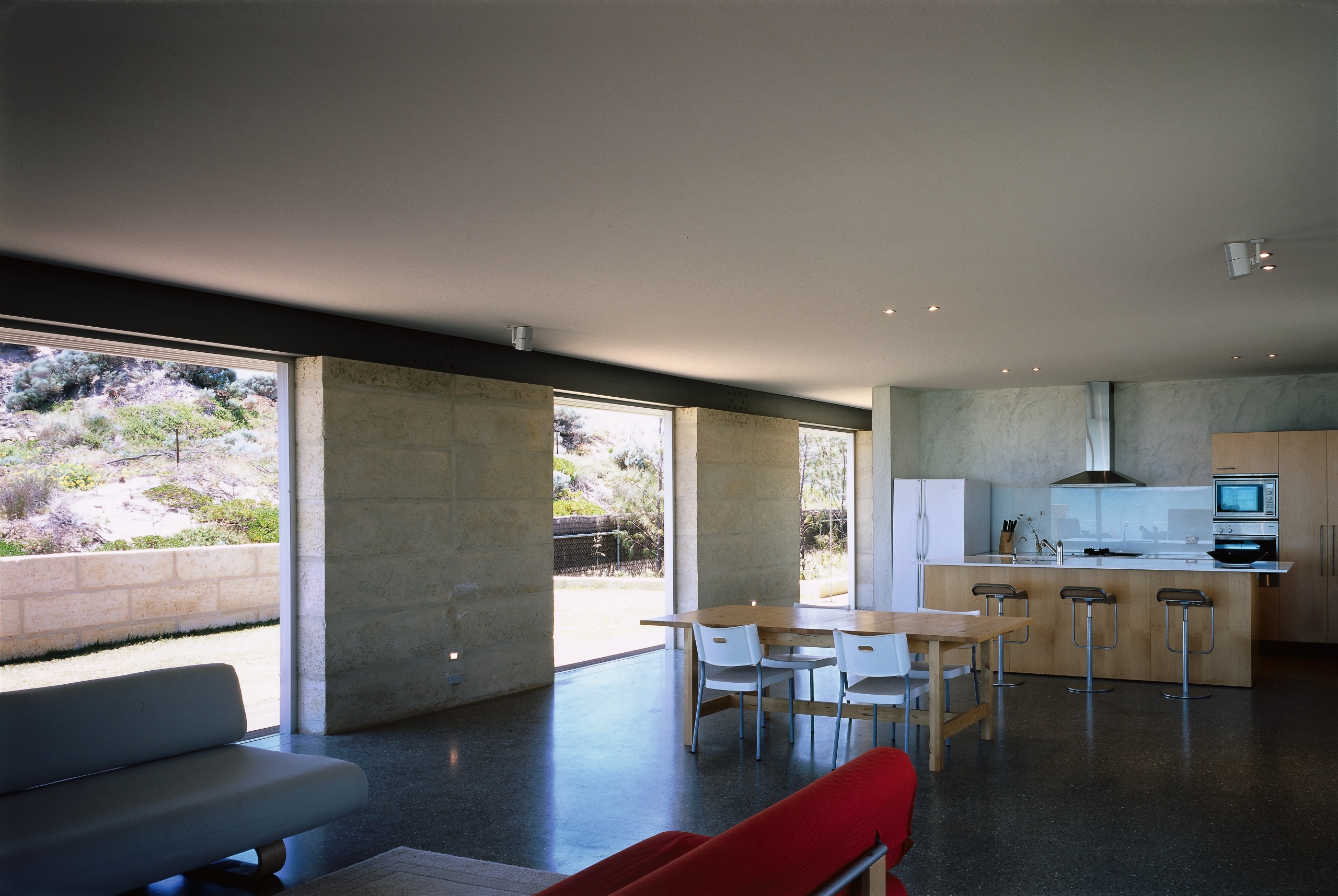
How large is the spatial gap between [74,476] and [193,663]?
45.8 inches

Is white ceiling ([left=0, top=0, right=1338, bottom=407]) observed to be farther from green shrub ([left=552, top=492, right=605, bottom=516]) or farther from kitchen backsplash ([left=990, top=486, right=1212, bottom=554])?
kitchen backsplash ([left=990, top=486, right=1212, bottom=554])

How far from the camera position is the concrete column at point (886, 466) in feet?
34.5

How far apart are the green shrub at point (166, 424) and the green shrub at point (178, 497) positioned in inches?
9.3

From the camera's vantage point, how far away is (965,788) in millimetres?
4824

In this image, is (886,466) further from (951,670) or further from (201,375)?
(201,375)

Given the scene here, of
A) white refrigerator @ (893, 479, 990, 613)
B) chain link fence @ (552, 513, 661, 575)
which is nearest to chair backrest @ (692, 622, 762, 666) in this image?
chain link fence @ (552, 513, 661, 575)

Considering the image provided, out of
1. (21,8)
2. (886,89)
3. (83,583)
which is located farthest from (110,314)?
(886,89)

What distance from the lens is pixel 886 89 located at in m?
2.73

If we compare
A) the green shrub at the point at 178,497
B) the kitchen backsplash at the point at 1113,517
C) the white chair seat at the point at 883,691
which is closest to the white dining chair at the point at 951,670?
the white chair seat at the point at 883,691

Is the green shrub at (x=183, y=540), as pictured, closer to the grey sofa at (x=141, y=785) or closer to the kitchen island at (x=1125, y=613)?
the grey sofa at (x=141, y=785)

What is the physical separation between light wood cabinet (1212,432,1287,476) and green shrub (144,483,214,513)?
8.97 m

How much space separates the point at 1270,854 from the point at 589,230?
379 centimetres

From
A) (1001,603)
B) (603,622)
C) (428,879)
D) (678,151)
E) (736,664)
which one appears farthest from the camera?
→ (603,622)

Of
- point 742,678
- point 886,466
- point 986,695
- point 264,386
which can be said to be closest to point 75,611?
point 264,386
